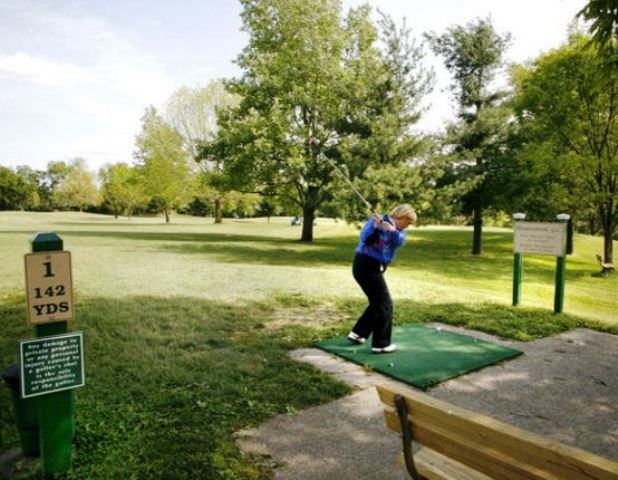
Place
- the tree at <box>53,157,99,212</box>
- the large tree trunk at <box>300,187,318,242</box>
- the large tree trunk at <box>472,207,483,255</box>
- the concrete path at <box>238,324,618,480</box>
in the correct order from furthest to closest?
the tree at <box>53,157,99,212</box>
the large tree trunk at <box>300,187,318,242</box>
the large tree trunk at <box>472,207,483,255</box>
the concrete path at <box>238,324,618,480</box>

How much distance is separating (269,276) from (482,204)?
12.6m

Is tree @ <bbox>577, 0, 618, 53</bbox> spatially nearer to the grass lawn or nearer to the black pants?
the black pants

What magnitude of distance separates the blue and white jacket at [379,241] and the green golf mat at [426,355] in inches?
49.9

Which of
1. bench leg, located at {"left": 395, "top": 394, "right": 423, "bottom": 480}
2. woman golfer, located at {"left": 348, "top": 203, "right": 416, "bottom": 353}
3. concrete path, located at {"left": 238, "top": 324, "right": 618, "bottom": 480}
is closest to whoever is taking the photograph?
bench leg, located at {"left": 395, "top": 394, "right": 423, "bottom": 480}

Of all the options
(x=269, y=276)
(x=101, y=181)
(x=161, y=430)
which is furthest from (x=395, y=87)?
(x=101, y=181)

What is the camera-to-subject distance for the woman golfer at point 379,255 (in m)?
5.68

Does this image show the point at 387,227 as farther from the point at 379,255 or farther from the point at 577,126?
the point at 577,126

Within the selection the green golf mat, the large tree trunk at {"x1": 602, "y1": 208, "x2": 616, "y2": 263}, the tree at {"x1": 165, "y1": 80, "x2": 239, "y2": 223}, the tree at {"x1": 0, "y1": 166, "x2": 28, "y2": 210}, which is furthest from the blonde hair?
the tree at {"x1": 0, "y1": 166, "x2": 28, "y2": 210}

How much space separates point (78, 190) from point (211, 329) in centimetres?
8422

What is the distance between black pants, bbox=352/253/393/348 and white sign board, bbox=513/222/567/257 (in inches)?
182

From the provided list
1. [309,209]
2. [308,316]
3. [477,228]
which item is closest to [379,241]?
[308,316]

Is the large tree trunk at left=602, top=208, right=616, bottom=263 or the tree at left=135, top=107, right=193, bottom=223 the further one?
the tree at left=135, top=107, right=193, bottom=223

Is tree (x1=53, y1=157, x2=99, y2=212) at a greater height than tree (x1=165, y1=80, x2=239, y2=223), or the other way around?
Result: tree (x1=165, y1=80, x2=239, y2=223)

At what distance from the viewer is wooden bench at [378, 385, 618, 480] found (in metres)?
1.56
